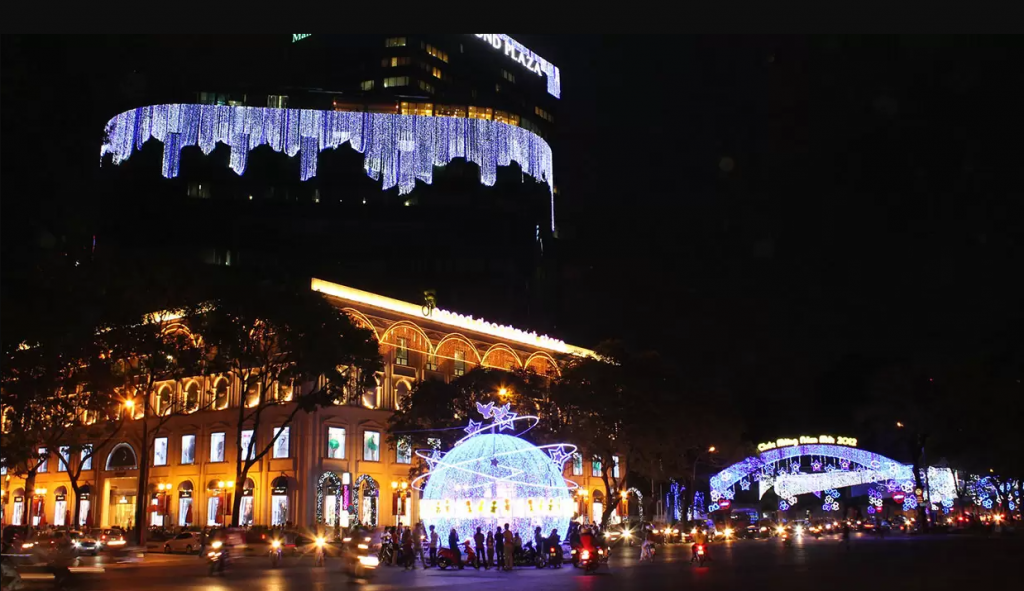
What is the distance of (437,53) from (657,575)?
81.3 metres

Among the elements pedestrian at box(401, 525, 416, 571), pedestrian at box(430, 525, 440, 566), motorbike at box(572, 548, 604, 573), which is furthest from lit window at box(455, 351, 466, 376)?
motorbike at box(572, 548, 604, 573)

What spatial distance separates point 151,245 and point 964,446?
61701 millimetres

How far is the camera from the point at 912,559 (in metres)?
33.4

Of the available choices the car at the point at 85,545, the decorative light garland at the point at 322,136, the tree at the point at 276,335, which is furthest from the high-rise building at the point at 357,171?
the car at the point at 85,545

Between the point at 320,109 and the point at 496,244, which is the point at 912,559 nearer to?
the point at 320,109

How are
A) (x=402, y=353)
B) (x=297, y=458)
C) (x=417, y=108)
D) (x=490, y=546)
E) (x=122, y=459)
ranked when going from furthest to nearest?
1. (x=417, y=108)
2. (x=122, y=459)
3. (x=402, y=353)
4. (x=297, y=458)
5. (x=490, y=546)

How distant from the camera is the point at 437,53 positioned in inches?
3967

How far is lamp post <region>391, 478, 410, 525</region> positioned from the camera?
61.5 metres

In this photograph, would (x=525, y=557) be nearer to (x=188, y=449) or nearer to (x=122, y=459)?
(x=188, y=449)

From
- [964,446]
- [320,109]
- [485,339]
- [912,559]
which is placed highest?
[320,109]

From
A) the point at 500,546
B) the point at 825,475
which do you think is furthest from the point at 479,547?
the point at 825,475

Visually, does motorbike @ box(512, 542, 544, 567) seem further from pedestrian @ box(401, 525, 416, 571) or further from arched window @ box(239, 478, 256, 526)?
arched window @ box(239, 478, 256, 526)

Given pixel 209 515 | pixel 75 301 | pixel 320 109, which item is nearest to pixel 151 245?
pixel 320 109

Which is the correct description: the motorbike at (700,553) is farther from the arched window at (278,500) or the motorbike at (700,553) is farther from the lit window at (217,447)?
the lit window at (217,447)
